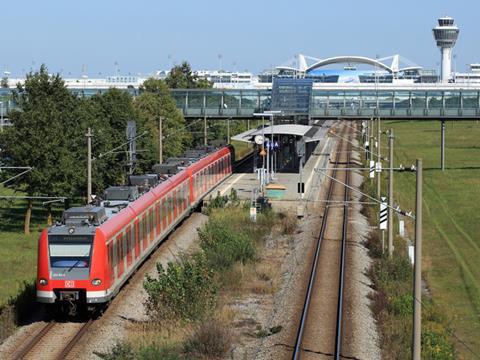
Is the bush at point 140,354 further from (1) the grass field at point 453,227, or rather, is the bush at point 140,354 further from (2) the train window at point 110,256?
(1) the grass field at point 453,227

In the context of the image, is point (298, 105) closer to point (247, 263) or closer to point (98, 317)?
point (247, 263)

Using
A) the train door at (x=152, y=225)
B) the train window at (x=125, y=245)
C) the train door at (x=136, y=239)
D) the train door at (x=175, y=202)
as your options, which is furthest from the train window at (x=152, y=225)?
the train door at (x=175, y=202)

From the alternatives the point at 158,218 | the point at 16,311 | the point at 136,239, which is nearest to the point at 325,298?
the point at 136,239

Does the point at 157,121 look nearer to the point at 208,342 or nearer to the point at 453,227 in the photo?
the point at 453,227

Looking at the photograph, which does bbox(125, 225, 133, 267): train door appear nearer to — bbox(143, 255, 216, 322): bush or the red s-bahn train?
the red s-bahn train

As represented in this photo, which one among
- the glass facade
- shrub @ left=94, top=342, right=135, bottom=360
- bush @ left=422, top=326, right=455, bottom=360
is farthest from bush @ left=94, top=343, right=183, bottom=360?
the glass facade

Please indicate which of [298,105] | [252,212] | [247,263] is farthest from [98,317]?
[298,105]

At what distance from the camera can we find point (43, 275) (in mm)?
26734

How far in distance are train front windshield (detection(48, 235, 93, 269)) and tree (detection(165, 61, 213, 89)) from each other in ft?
261

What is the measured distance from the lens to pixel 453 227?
179ft

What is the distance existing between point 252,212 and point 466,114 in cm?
3900

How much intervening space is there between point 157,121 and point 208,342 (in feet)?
168

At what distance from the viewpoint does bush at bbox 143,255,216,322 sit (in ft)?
91.9

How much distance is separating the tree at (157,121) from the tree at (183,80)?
2318 centimetres
